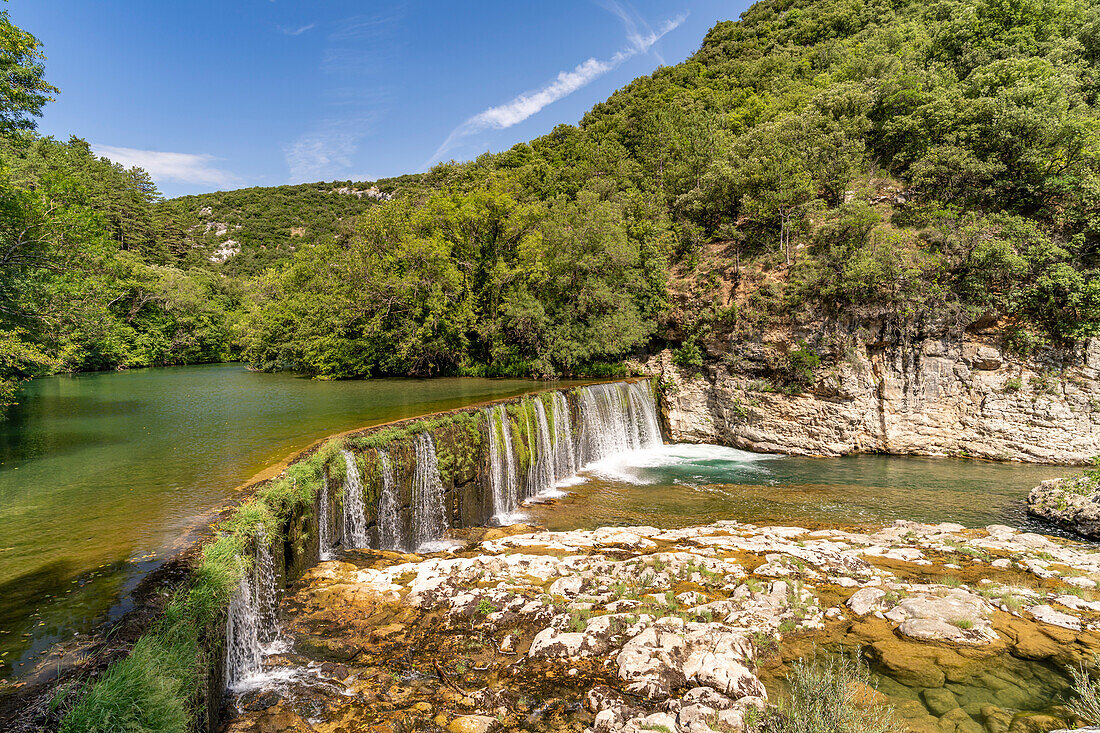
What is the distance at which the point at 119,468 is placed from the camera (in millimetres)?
8523

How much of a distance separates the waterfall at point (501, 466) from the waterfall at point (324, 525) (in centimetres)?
424

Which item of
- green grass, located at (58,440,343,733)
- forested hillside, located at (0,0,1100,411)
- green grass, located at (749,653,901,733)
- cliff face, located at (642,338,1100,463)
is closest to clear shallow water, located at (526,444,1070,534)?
cliff face, located at (642,338,1100,463)

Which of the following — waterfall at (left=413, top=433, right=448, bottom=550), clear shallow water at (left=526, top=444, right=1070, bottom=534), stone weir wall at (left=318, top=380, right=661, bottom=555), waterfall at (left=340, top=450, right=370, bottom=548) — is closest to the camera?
waterfall at (left=340, top=450, right=370, bottom=548)

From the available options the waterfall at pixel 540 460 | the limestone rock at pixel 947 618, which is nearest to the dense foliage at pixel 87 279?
the waterfall at pixel 540 460

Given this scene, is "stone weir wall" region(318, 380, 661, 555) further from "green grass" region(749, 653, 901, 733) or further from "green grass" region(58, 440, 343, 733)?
"green grass" region(749, 653, 901, 733)

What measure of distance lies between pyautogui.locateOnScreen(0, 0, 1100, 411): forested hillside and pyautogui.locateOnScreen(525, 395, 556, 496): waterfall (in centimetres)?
847

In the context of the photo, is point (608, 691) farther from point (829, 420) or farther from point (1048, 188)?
point (1048, 188)

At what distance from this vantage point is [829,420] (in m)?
16.3

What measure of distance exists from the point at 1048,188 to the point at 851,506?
529 inches

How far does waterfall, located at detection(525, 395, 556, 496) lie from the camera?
12471mm

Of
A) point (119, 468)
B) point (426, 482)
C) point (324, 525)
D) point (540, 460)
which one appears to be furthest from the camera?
point (540, 460)

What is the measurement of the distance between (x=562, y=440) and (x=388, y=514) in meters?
6.43

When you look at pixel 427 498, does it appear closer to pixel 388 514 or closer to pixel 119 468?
pixel 388 514

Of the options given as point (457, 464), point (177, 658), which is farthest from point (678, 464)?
point (177, 658)
